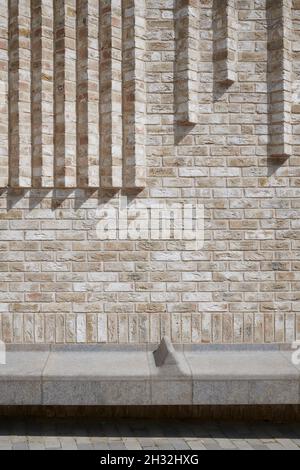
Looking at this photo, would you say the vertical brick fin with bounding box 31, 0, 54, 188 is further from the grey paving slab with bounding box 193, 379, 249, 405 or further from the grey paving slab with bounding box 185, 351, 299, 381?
the grey paving slab with bounding box 193, 379, 249, 405

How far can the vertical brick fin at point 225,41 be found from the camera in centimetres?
616

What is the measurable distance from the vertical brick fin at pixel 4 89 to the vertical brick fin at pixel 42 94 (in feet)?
1.03

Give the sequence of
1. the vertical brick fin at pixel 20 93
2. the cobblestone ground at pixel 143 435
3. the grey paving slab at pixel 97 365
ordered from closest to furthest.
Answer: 1. the cobblestone ground at pixel 143 435
2. the grey paving slab at pixel 97 365
3. the vertical brick fin at pixel 20 93

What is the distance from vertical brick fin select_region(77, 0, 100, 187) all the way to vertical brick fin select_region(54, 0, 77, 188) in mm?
70

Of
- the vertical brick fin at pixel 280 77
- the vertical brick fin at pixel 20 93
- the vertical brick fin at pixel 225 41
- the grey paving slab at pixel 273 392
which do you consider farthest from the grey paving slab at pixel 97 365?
the vertical brick fin at pixel 225 41

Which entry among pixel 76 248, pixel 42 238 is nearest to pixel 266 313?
pixel 76 248

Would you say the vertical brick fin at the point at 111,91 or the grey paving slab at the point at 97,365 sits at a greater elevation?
the vertical brick fin at the point at 111,91

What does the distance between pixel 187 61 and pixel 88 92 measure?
1.21 m

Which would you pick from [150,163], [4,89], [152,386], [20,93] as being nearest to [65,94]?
[20,93]

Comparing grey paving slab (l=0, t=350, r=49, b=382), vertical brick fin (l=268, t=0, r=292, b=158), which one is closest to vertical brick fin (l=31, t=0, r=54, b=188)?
grey paving slab (l=0, t=350, r=49, b=382)

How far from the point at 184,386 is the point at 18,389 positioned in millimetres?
1463

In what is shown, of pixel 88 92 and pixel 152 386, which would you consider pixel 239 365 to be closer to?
pixel 152 386

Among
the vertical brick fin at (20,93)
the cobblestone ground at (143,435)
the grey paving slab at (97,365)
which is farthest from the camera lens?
the vertical brick fin at (20,93)

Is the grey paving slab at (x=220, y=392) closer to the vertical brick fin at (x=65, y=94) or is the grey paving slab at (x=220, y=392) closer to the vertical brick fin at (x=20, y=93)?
the vertical brick fin at (x=65, y=94)
